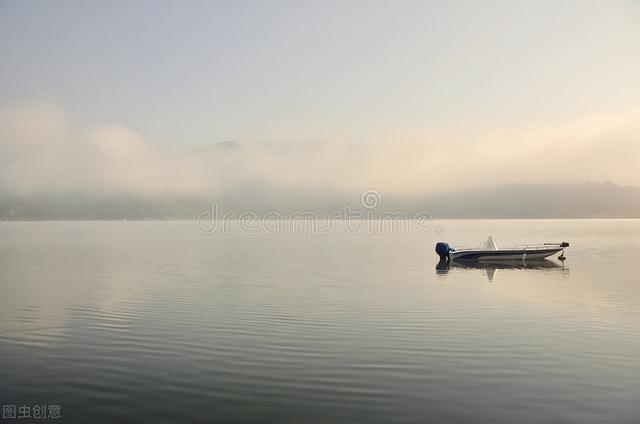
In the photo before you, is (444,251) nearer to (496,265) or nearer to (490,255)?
(490,255)

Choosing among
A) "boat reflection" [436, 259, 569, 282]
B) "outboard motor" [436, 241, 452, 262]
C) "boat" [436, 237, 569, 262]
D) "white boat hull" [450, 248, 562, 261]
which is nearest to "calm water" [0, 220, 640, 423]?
"boat reflection" [436, 259, 569, 282]

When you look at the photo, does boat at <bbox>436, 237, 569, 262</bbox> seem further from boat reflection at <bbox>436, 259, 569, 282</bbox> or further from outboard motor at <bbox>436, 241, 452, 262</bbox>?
boat reflection at <bbox>436, 259, 569, 282</bbox>

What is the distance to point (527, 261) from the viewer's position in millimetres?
92062

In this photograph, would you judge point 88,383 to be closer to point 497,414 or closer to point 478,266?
point 497,414

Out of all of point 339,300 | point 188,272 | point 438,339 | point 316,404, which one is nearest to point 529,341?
point 438,339

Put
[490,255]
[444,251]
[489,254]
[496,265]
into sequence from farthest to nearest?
[444,251], [490,255], [489,254], [496,265]

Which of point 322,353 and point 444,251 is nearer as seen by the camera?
point 322,353

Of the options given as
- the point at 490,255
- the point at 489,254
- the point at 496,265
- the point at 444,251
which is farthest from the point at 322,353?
the point at 490,255

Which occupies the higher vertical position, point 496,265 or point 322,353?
point 496,265

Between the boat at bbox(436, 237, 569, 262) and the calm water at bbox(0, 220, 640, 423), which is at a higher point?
the boat at bbox(436, 237, 569, 262)

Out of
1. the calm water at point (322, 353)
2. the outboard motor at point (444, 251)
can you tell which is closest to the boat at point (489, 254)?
the outboard motor at point (444, 251)

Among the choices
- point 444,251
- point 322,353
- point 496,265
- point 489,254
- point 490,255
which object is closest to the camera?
point 322,353

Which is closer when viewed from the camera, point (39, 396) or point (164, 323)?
point (39, 396)

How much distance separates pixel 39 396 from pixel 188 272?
52609 mm
